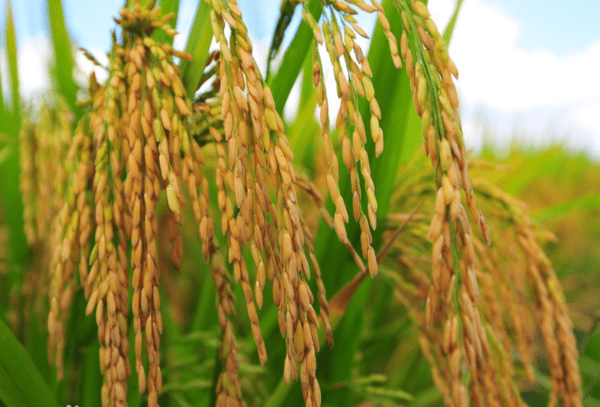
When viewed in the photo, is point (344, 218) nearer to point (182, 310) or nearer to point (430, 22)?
point (430, 22)

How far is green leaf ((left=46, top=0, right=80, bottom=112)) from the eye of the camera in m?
1.38

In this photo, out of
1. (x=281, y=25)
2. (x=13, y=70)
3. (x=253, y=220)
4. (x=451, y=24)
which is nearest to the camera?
(x=253, y=220)

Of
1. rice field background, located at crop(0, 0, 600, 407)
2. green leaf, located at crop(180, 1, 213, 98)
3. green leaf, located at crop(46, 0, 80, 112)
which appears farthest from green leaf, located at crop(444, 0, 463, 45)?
green leaf, located at crop(46, 0, 80, 112)

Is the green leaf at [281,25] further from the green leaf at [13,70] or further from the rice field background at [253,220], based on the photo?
the green leaf at [13,70]

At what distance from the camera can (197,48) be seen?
0.78 metres

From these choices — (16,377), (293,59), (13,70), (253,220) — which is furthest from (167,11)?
(13,70)

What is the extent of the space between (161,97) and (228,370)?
0.46 metres

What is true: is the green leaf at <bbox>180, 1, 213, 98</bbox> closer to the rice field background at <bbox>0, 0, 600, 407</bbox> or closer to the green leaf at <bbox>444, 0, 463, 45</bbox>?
the rice field background at <bbox>0, 0, 600, 407</bbox>

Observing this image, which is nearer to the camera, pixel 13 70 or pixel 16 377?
pixel 16 377

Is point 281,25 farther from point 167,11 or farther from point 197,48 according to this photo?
point 167,11

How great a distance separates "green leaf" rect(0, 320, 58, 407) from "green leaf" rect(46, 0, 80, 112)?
2.90 ft

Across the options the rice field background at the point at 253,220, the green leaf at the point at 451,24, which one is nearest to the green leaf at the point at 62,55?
the rice field background at the point at 253,220

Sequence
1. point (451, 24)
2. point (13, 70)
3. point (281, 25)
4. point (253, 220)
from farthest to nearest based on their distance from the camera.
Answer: point (13, 70)
point (451, 24)
point (281, 25)
point (253, 220)

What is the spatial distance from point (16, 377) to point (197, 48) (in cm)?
62
